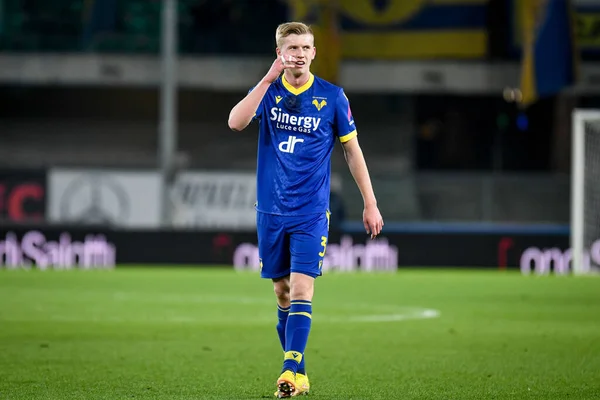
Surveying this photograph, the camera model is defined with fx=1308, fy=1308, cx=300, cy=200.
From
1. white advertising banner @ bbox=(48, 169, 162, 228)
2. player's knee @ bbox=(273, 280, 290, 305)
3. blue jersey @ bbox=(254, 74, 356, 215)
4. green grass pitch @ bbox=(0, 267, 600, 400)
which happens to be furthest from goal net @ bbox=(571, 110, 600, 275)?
blue jersey @ bbox=(254, 74, 356, 215)

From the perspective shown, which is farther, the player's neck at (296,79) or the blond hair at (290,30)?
the player's neck at (296,79)

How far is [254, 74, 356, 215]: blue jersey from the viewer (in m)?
Result: 7.45

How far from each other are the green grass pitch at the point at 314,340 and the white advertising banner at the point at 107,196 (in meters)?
A: 4.89

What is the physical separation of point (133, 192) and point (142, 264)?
4.78 feet

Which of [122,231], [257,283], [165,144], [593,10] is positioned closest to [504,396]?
[257,283]

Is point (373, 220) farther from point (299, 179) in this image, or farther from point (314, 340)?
point (314, 340)

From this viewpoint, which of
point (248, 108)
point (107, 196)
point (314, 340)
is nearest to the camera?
point (248, 108)

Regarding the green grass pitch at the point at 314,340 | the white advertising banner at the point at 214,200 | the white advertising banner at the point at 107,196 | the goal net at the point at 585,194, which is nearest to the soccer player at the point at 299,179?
the green grass pitch at the point at 314,340

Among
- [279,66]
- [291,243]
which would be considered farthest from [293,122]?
[291,243]

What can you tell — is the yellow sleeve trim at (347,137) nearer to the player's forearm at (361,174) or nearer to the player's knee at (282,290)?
the player's forearm at (361,174)

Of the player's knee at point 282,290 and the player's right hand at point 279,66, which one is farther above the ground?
the player's right hand at point 279,66

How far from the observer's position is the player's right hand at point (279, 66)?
712 centimetres

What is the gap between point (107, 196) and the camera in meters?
24.6

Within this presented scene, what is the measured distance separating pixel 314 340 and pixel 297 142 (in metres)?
3.95
